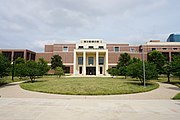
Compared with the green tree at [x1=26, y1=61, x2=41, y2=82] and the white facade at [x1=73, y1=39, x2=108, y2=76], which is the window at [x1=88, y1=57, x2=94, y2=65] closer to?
the white facade at [x1=73, y1=39, x2=108, y2=76]

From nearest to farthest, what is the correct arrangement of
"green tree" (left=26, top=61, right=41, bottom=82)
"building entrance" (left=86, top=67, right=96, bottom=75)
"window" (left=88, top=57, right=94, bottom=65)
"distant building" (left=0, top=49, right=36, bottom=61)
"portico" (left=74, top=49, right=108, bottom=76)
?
"green tree" (left=26, top=61, right=41, bottom=82) → "portico" (left=74, top=49, right=108, bottom=76) → "building entrance" (left=86, top=67, right=96, bottom=75) → "window" (left=88, top=57, right=94, bottom=65) → "distant building" (left=0, top=49, right=36, bottom=61)

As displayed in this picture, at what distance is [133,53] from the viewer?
192 feet

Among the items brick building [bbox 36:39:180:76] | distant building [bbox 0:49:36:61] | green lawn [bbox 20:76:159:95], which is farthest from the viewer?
distant building [bbox 0:49:36:61]

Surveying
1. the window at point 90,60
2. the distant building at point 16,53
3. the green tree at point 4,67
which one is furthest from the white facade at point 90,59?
the green tree at point 4,67

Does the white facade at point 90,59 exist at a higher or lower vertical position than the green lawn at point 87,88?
higher

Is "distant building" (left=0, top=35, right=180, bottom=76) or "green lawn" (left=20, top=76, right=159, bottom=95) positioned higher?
"distant building" (left=0, top=35, right=180, bottom=76)

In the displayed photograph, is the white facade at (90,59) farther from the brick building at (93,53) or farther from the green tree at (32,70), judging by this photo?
the green tree at (32,70)

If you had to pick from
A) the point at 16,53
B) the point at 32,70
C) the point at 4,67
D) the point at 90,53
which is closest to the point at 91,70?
the point at 90,53

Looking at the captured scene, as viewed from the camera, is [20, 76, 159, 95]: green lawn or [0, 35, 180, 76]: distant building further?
[0, 35, 180, 76]: distant building

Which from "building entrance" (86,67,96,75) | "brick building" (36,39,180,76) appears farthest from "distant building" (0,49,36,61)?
"building entrance" (86,67,96,75)

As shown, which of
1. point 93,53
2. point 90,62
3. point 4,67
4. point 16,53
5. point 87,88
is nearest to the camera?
point 87,88

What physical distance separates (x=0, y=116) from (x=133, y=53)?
56.1 m

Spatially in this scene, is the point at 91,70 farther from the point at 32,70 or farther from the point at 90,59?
the point at 32,70

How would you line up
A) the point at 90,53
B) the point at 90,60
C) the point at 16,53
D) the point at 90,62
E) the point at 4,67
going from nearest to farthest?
1. the point at 4,67
2. the point at 90,53
3. the point at 90,62
4. the point at 90,60
5. the point at 16,53
